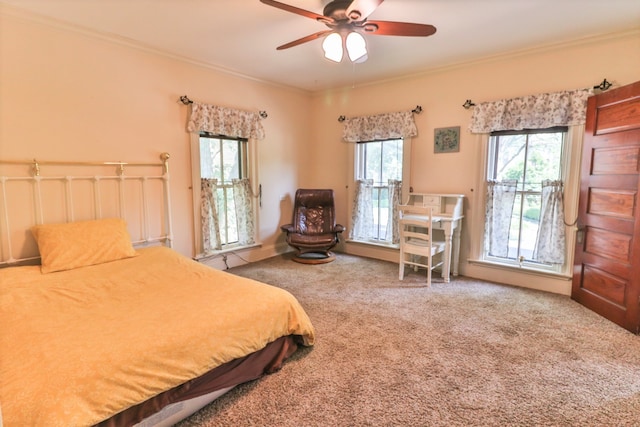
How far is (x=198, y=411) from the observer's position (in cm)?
173

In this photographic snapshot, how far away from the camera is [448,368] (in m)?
2.09

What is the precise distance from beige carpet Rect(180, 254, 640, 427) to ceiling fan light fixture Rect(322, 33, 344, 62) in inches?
86.4

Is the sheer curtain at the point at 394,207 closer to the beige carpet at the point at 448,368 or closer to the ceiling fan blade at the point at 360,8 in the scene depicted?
the beige carpet at the point at 448,368

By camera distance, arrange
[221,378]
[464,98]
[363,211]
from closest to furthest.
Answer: [221,378], [464,98], [363,211]

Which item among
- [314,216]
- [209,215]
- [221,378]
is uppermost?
[209,215]

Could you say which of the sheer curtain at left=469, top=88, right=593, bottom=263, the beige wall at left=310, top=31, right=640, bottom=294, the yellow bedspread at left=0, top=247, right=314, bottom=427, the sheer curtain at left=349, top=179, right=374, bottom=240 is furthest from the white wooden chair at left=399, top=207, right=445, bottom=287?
the yellow bedspread at left=0, top=247, right=314, bottom=427

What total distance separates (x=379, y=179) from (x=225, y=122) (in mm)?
2249

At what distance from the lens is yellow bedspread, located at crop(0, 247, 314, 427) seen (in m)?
1.23

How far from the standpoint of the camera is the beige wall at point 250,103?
2.65 m

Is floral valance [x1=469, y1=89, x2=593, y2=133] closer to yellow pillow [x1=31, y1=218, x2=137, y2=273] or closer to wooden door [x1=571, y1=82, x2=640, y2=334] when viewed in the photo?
wooden door [x1=571, y1=82, x2=640, y2=334]

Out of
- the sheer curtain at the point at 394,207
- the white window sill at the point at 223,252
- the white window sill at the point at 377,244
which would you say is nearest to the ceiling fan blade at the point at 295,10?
the sheer curtain at the point at 394,207

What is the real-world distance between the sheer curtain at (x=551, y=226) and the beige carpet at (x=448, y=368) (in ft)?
1.38

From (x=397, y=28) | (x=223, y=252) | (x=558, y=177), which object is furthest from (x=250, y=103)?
(x=558, y=177)

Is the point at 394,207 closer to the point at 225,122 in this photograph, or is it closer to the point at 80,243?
the point at 225,122
